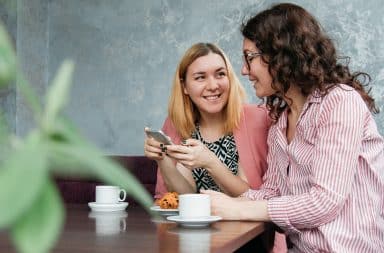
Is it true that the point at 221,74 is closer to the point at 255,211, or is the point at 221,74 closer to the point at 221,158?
the point at 221,158

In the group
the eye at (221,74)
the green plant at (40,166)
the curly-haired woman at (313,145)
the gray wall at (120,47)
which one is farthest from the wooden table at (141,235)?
the gray wall at (120,47)

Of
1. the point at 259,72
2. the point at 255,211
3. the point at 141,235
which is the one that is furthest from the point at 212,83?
the point at 141,235

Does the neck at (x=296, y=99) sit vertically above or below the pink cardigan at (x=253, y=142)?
above

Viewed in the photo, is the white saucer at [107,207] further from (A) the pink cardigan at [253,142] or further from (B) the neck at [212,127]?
(B) the neck at [212,127]

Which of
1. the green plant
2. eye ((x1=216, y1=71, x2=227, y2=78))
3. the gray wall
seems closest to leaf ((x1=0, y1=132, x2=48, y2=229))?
the green plant

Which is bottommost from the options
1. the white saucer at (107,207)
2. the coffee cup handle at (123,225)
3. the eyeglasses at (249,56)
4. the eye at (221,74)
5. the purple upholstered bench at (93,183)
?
the purple upholstered bench at (93,183)

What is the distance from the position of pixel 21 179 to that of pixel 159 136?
152cm

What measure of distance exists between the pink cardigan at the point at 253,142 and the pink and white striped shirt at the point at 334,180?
Result: 34cm

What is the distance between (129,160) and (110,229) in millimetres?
1319

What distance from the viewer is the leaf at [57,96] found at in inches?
5.4

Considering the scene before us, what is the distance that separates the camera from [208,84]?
2.00m

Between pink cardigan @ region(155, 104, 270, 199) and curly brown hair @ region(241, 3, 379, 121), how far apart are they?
352 mm

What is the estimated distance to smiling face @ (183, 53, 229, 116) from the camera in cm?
198

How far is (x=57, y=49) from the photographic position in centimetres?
324
